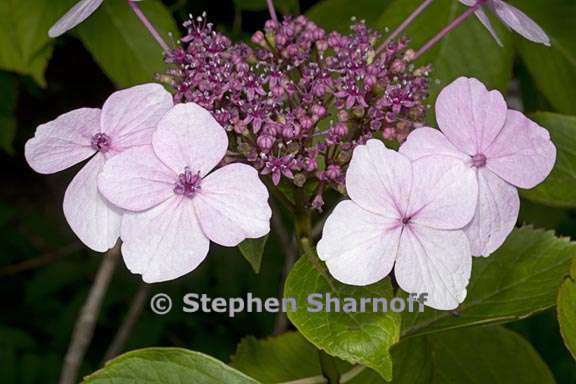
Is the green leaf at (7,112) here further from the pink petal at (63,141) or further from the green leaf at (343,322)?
the green leaf at (343,322)

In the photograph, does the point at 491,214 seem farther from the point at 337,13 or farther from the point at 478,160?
the point at 337,13

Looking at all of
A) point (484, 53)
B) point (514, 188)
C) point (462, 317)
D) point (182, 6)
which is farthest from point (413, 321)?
point (182, 6)

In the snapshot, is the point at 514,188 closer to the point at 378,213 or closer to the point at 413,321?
the point at 378,213

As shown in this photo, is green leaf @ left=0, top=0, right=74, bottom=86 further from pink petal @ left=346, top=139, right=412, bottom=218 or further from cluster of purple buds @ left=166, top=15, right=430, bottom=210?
pink petal @ left=346, top=139, right=412, bottom=218

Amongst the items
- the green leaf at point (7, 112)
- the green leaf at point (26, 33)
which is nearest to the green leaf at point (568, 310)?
the green leaf at point (26, 33)

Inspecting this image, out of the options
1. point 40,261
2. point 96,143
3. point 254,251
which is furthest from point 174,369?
point 40,261

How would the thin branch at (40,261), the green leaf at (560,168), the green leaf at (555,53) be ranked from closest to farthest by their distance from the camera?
the green leaf at (560,168)
the green leaf at (555,53)
the thin branch at (40,261)

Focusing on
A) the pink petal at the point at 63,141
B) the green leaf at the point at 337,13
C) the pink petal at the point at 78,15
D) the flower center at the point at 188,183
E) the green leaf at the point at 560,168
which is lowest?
the flower center at the point at 188,183
